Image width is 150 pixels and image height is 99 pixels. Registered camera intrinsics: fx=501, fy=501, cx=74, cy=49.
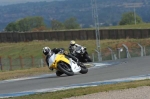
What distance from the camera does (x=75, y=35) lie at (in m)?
68.8

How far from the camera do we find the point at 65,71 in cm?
1953

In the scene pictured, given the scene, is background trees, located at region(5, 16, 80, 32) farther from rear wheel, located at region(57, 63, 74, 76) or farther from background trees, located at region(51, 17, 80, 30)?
rear wheel, located at region(57, 63, 74, 76)

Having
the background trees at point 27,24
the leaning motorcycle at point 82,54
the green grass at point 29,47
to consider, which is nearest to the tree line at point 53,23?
the background trees at point 27,24

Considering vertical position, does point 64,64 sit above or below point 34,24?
above

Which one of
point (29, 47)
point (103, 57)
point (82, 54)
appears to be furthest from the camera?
point (29, 47)

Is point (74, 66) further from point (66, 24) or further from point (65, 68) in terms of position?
point (66, 24)

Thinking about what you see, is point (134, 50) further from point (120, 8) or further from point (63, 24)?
point (120, 8)

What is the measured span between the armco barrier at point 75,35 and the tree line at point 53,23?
43106mm

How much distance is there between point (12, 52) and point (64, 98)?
5938cm

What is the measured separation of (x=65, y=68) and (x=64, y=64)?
0.22 m

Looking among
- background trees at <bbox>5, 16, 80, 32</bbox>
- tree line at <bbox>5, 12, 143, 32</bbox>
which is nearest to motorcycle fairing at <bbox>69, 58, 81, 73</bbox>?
tree line at <bbox>5, 12, 143, 32</bbox>

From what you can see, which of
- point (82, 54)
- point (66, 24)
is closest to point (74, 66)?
point (82, 54)

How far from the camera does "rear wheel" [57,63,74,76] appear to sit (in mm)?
19328

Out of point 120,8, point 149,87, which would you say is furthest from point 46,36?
point 120,8
